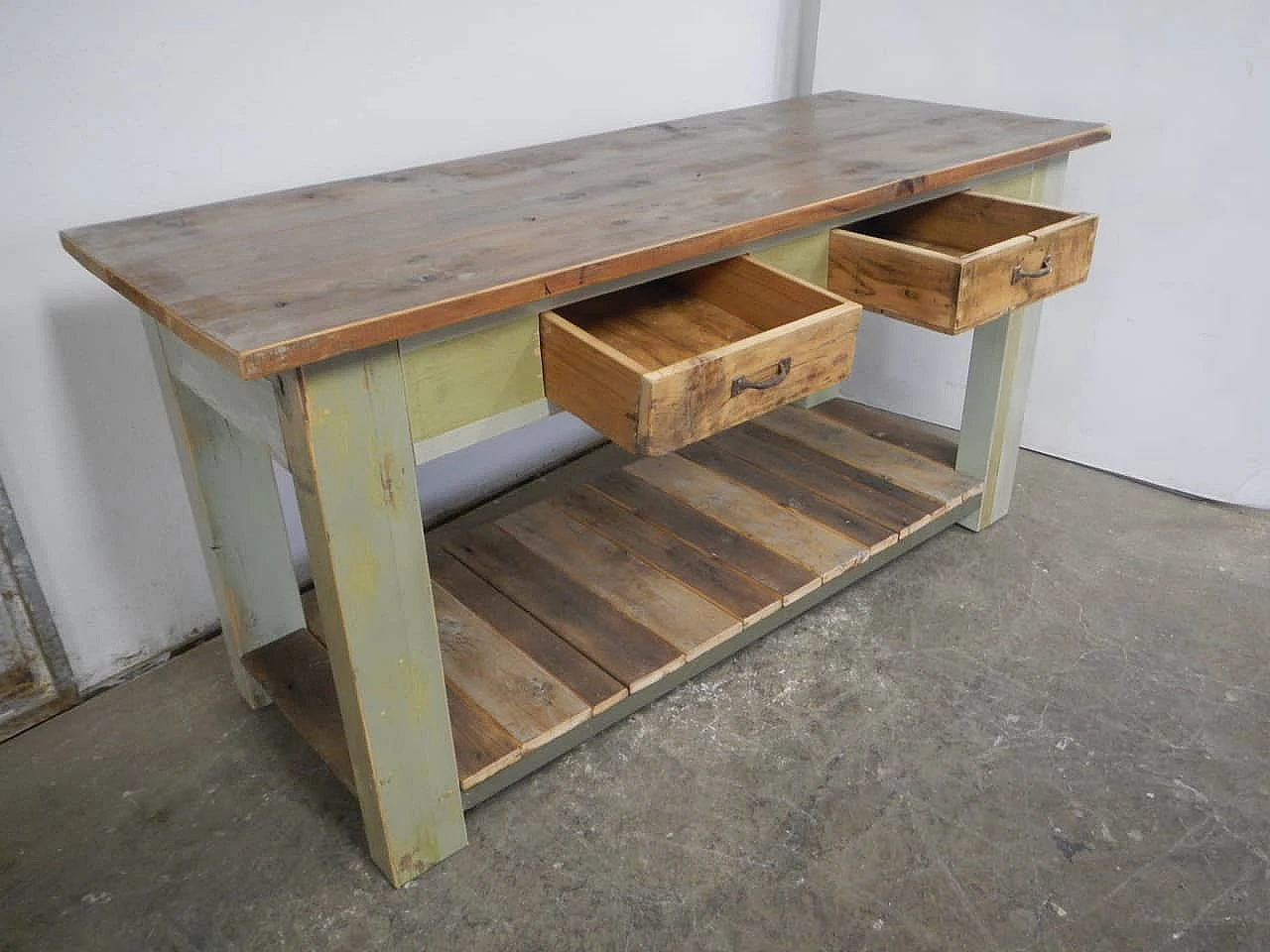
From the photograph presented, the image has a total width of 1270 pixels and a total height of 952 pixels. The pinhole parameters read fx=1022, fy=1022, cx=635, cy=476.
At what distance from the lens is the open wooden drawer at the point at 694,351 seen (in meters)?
Result: 1.26

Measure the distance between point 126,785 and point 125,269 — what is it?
896 millimetres

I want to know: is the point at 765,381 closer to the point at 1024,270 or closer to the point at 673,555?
the point at 1024,270

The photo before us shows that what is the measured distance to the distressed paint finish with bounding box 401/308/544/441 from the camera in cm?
125

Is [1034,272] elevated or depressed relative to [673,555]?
elevated

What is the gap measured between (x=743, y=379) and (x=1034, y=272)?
68cm

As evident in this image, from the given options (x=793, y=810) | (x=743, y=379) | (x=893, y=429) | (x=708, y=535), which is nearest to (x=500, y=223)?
(x=743, y=379)

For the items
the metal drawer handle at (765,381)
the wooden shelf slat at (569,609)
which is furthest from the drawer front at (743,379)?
the wooden shelf slat at (569,609)

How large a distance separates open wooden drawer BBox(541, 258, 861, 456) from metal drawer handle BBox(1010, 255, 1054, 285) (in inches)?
15.0

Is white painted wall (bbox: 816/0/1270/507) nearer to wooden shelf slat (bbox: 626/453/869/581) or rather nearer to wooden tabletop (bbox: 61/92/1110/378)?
wooden tabletop (bbox: 61/92/1110/378)

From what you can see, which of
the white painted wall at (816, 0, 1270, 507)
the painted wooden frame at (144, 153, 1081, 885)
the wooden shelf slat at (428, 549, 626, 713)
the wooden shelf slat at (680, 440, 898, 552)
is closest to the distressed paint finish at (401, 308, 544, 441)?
the painted wooden frame at (144, 153, 1081, 885)

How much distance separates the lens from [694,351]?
1.55 m

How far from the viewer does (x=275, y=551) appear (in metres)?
1.74

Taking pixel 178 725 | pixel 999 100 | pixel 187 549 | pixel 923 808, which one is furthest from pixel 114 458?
pixel 999 100

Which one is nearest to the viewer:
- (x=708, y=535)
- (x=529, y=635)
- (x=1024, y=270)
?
(x=1024, y=270)
